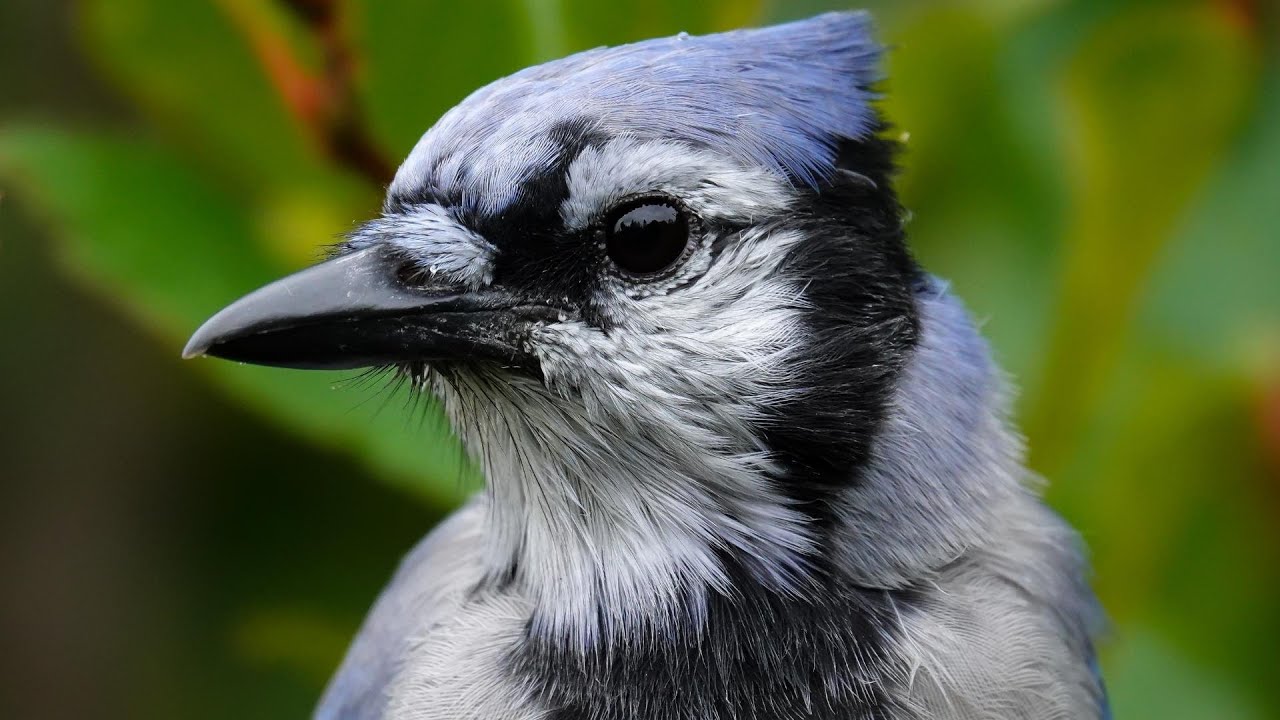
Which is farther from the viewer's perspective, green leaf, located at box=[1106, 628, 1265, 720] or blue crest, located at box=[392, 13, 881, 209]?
green leaf, located at box=[1106, 628, 1265, 720]

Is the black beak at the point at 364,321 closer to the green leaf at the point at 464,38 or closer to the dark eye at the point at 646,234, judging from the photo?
the dark eye at the point at 646,234

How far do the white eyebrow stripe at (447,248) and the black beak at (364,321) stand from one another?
0.7 inches

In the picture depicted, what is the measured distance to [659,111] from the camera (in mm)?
1647

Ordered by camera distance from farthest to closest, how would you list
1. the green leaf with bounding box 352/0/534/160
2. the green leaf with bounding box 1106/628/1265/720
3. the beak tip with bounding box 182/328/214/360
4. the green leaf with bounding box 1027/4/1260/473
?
the green leaf with bounding box 1106/628/1265/720, the green leaf with bounding box 1027/4/1260/473, the green leaf with bounding box 352/0/534/160, the beak tip with bounding box 182/328/214/360

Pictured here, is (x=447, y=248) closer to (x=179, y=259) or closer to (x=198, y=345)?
(x=198, y=345)

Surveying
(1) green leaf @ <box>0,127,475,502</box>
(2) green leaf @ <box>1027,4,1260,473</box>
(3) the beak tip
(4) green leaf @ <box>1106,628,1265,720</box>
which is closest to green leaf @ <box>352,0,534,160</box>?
(1) green leaf @ <box>0,127,475,502</box>

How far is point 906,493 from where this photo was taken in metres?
1.82

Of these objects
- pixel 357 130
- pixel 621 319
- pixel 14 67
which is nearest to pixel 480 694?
pixel 621 319

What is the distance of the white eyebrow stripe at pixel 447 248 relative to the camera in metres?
1.69

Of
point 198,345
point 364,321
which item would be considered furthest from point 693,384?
point 198,345

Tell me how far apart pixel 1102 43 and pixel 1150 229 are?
334 millimetres

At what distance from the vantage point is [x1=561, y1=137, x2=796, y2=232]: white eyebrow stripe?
1624 millimetres

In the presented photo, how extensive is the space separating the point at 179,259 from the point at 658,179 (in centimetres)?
96

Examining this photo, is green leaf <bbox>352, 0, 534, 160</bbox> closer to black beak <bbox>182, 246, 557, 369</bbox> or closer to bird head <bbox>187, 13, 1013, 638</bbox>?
bird head <bbox>187, 13, 1013, 638</bbox>
